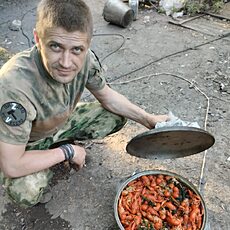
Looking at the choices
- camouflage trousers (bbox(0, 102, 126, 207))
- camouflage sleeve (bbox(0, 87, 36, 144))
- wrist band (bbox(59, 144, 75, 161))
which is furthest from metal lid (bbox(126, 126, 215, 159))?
camouflage sleeve (bbox(0, 87, 36, 144))

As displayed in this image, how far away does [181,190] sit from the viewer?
2.29 metres

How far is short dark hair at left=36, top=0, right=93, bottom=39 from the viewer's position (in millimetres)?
1728

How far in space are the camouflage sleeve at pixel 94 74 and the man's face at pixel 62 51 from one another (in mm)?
384

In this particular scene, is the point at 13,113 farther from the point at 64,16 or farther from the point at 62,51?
the point at 64,16

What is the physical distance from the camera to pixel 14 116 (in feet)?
5.94

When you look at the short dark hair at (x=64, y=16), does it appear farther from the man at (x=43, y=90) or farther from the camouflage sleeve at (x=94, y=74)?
the camouflage sleeve at (x=94, y=74)

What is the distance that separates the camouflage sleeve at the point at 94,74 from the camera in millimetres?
2299

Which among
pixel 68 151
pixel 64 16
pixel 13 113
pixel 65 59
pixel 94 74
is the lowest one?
pixel 68 151

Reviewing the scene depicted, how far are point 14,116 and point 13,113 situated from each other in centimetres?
2

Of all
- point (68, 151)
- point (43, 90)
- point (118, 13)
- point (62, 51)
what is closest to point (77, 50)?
point (62, 51)

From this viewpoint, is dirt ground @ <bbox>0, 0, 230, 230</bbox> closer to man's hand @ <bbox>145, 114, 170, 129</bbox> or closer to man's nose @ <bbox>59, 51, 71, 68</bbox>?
man's hand @ <bbox>145, 114, 170, 129</bbox>

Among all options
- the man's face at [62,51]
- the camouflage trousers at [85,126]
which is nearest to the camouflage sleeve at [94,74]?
the camouflage trousers at [85,126]

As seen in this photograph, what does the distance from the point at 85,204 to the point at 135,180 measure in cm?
47

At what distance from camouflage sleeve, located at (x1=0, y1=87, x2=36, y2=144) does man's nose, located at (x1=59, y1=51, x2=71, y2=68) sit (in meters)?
0.27
